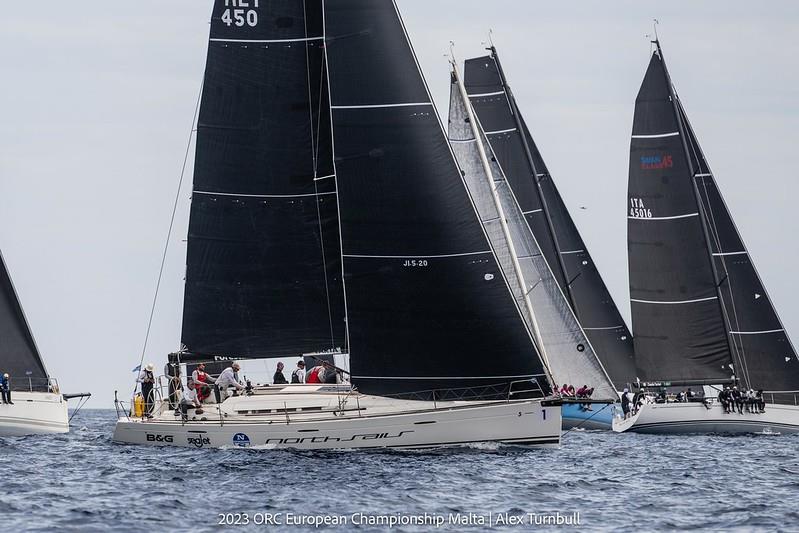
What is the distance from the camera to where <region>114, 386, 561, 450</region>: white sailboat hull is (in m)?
27.8

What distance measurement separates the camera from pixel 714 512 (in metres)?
22.2

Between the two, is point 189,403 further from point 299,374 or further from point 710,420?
point 710,420

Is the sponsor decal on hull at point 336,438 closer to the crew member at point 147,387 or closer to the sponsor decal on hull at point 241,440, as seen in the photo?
the sponsor decal on hull at point 241,440

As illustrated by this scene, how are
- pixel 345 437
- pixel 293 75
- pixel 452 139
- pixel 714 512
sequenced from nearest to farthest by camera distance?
1. pixel 714 512
2. pixel 345 437
3. pixel 293 75
4. pixel 452 139

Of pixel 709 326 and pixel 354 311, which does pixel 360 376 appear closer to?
pixel 354 311

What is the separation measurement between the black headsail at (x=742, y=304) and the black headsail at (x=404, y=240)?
21510mm

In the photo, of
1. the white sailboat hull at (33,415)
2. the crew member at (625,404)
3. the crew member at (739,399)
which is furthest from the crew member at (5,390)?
the crew member at (739,399)

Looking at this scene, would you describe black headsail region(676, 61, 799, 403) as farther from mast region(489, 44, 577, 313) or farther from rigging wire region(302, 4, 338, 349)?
rigging wire region(302, 4, 338, 349)

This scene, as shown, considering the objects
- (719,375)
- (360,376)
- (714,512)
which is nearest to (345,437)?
(360,376)

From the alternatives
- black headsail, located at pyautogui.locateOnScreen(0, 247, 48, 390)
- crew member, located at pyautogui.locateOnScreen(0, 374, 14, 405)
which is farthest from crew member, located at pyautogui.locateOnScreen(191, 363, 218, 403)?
black headsail, located at pyautogui.locateOnScreen(0, 247, 48, 390)

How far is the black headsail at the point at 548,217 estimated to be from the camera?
47.9 metres

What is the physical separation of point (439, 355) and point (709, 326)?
22368 millimetres

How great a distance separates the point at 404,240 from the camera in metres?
28.5

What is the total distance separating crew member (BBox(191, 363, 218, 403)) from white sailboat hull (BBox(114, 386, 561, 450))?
1392mm
